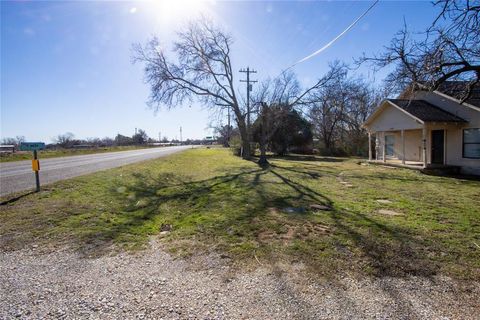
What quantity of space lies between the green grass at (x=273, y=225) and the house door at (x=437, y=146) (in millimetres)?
7789

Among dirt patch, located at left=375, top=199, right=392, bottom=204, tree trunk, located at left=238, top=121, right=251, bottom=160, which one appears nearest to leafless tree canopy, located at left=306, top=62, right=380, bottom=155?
tree trunk, located at left=238, top=121, right=251, bottom=160

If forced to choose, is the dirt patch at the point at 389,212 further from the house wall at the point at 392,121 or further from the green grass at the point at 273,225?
the house wall at the point at 392,121

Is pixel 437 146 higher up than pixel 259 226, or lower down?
higher up

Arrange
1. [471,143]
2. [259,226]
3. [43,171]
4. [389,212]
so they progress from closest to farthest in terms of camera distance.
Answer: [259,226]
[389,212]
[43,171]
[471,143]

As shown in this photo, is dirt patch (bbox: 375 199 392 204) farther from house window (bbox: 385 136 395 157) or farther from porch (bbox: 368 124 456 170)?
house window (bbox: 385 136 395 157)

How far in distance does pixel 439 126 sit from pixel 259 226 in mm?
13367

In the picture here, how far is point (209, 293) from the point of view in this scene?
2846 mm

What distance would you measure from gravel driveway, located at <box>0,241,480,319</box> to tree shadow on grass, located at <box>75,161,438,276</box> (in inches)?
17.5

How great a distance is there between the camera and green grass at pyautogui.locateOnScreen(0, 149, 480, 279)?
3.63 metres

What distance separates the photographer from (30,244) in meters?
4.18

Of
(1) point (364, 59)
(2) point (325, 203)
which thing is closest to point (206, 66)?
(1) point (364, 59)

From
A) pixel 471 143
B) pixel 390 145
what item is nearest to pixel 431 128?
pixel 471 143

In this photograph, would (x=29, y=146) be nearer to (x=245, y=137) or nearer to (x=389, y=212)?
(x=389, y=212)

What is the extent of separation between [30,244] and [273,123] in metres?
21.1
